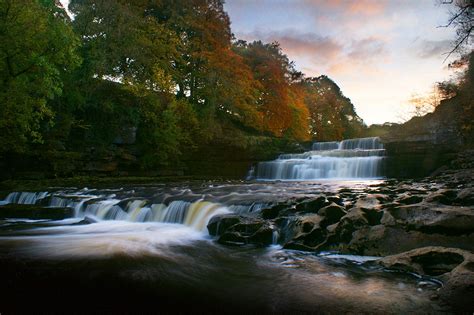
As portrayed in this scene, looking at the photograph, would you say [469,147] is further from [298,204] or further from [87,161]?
[87,161]

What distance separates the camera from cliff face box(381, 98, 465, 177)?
71.4 ft

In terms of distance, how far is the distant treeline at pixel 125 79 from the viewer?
15.2m

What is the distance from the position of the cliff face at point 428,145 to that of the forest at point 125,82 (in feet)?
30.9

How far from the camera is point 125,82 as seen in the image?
2175 centimetres

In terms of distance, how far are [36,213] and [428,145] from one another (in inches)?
907

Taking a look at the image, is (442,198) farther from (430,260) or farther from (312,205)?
(430,260)

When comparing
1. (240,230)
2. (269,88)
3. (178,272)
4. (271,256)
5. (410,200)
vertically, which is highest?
(269,88)

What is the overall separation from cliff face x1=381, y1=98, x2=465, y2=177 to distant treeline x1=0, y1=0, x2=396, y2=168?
10984 millimetres

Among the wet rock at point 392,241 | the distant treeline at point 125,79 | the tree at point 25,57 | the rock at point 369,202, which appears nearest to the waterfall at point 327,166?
the distant treeline at point 125,79

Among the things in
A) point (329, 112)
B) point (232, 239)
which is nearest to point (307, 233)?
point (232, 239)

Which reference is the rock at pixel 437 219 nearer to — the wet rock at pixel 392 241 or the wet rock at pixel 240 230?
the wet rock at pixel 392 241

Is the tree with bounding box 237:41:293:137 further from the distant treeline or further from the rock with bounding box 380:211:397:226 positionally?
the rock with bounding box 380:211:397:226

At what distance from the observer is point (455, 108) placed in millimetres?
22500

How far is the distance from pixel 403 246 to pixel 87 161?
1901 centimetres
